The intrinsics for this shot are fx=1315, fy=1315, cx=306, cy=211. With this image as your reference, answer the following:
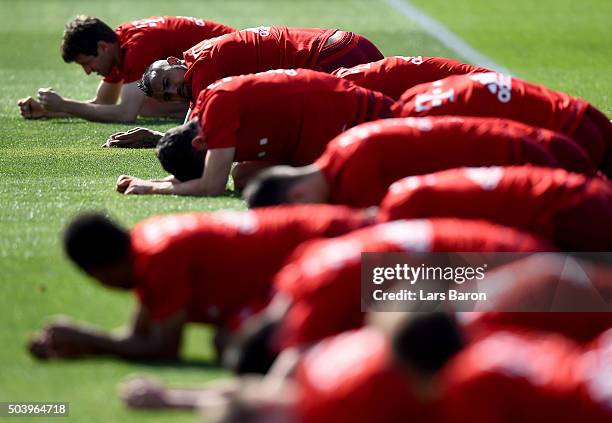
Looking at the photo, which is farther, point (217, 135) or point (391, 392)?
point (217, 135)

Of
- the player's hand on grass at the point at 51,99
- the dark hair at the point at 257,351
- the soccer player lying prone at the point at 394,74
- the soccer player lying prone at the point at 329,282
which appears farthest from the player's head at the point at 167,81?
the dark hair at the point at 257,351

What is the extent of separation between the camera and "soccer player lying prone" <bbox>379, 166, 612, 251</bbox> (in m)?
6.18

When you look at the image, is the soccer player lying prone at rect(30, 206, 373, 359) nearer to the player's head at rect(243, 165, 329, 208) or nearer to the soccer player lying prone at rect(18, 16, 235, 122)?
the player's head at rect(243, 165, 329, 208)

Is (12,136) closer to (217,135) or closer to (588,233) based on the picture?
(217,135)

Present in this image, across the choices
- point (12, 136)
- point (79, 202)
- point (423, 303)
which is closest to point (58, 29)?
point (12, 136)

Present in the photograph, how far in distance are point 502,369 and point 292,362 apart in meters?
0.90

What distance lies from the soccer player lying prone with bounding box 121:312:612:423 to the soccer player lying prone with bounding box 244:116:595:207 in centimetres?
225

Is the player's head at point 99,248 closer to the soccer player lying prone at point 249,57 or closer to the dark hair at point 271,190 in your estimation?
the dark hair at point 271,190

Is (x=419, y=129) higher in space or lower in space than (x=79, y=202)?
higher

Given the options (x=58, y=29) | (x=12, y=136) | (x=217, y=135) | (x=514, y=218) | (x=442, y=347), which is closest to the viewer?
(x=442, y=347)

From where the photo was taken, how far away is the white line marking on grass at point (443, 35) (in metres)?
14.9

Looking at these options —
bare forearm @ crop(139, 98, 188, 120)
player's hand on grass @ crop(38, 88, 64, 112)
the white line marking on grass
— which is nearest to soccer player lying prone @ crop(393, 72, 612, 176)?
bare forearm @ crop(139, 98, 188, 120)

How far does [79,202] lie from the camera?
27.5 ft

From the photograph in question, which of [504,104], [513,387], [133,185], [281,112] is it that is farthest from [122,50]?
[513,387]
